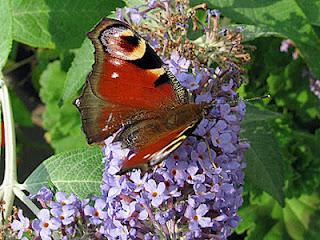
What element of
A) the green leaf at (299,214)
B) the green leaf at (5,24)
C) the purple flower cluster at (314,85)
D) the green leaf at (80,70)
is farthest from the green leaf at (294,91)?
the green leaf at (5,24)

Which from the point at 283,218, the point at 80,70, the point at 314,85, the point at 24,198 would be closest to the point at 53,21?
the point at 80,70

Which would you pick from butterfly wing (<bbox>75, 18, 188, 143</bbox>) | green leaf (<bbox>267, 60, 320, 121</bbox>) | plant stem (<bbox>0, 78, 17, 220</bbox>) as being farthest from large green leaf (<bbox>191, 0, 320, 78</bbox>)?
green leaf (<bbox>267, 60, 320, 121</bbox>)

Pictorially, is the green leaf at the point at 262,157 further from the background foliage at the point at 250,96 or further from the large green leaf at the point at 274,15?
the large green leaf at the point at 274,15

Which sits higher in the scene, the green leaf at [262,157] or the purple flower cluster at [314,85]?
the green leaf at [262,157]

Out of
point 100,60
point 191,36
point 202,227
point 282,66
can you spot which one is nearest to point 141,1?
point 191,36

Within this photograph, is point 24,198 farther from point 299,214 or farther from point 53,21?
point 299,214

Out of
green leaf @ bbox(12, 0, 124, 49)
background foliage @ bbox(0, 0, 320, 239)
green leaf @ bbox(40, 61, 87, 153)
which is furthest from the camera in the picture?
green leaf @ bbox(40, 61, 87, 153)

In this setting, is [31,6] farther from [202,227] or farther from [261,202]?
[261,202]

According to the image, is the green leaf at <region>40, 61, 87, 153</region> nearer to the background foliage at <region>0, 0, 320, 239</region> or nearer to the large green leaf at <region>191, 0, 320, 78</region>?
the background foliage at <region>0, 0, 320, 239</region>
